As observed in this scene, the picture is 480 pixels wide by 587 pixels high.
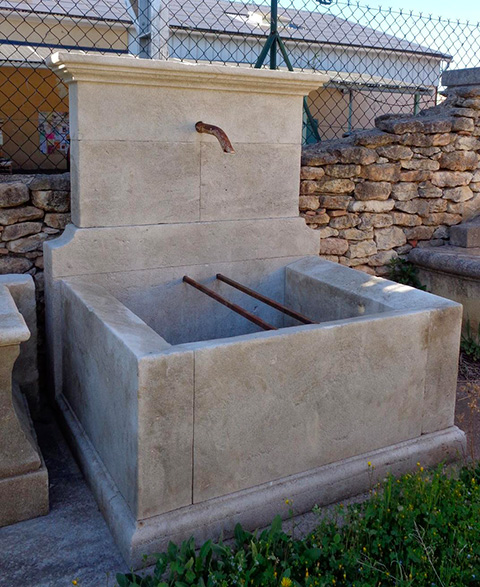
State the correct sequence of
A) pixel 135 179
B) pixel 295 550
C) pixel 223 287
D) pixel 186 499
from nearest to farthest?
pixel 295 550 < pixel 186 499 < pixel 135 179 < pixel 223 287

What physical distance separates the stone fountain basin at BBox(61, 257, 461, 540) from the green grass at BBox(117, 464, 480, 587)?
28cm

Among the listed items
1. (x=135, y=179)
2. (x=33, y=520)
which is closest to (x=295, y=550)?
(x=33, y=520)

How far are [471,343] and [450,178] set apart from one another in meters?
1.30

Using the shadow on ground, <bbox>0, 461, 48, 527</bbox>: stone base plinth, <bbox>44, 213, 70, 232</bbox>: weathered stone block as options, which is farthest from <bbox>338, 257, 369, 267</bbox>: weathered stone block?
<bbox>0, 461, 48, 527</bbox>: stone base plinth

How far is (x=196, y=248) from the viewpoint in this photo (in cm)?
364

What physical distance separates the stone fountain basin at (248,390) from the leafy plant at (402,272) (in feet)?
5.06

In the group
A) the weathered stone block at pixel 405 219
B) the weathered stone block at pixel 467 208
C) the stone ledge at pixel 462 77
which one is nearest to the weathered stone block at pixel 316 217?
the weathered stone block at pixel 405 219

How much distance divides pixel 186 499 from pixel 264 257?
69.1 inches

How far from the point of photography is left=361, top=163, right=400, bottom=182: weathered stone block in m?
4.61

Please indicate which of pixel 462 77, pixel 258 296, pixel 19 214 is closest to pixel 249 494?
pixel 258 296

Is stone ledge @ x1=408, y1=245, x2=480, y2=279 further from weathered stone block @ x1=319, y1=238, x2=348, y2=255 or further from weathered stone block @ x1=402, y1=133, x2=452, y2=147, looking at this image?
weathered stone block @ x1=402, y1=133, x2=452, y2=147

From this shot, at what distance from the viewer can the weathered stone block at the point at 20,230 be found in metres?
3.61

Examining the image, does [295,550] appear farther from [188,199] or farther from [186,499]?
[188,199]

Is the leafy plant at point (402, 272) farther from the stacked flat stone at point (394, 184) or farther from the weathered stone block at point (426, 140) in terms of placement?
the weathered stone block at point (426, 140)
